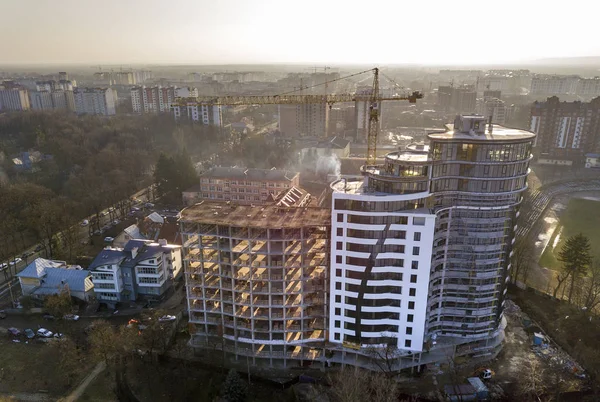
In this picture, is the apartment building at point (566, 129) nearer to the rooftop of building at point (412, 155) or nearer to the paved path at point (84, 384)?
the rooftop of building at point (412, 155)

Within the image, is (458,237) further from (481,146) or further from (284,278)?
(284,278)

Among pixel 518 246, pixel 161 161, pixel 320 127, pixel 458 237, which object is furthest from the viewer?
pixel 320 127

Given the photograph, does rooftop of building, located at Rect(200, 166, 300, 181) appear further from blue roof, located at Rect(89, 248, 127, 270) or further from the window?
the window

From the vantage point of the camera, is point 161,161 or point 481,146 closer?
point 481,146

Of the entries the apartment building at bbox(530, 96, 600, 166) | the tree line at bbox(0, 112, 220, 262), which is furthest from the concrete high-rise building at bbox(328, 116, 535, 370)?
the apartment building at bbox(530, 96, 600, 166)

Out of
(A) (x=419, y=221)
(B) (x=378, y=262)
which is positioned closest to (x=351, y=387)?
A: (B) (x=378, y=262)

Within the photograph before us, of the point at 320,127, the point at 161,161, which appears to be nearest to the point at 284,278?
the point at 161,161
